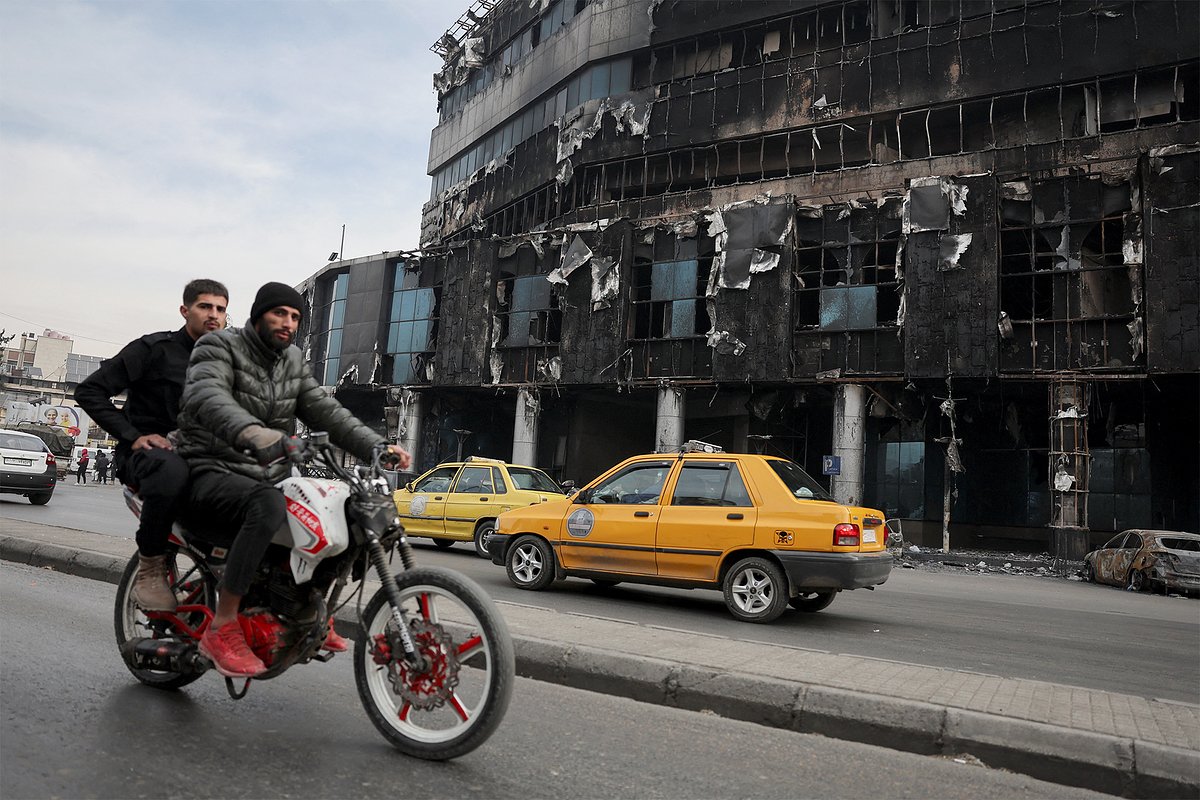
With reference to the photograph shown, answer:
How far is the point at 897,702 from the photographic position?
13.8 feet

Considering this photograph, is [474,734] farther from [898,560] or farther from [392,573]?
[898,560]

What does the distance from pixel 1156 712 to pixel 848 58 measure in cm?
2980

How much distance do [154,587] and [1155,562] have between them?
57.3 ft

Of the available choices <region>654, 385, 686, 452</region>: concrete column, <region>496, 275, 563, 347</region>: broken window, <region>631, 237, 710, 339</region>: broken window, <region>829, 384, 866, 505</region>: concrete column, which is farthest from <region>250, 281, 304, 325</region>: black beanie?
<region>496, 275, 563, 347</region>: broken window

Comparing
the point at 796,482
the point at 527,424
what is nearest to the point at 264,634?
the point at 796,482

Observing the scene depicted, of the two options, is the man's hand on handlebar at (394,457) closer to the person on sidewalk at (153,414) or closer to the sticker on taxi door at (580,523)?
the person on sidewalk at (153,414)

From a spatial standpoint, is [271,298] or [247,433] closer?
[247,433]

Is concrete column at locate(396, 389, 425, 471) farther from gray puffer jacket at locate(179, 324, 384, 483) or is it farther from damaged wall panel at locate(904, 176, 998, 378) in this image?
gray puffer jacket at locate(179, 324, 384, 483)

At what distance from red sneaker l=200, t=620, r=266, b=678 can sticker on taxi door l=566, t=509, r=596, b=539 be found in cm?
611

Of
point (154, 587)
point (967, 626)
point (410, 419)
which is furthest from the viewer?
point (410, 419)

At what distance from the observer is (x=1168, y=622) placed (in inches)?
425

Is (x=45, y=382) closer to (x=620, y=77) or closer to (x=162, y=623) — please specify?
(x=620, y=77)

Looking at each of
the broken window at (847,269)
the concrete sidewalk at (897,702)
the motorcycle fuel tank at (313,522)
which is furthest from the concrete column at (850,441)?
the motorcycle fuel tank at (313,522)

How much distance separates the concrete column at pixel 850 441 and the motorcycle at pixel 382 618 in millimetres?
23096
